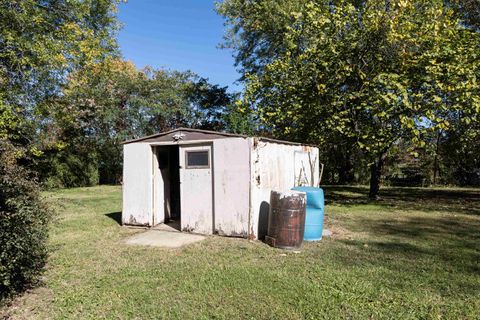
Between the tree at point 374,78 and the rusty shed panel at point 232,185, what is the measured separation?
5585 mm

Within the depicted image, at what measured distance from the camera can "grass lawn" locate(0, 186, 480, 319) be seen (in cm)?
366

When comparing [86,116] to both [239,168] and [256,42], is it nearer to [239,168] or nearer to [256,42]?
[256,42]

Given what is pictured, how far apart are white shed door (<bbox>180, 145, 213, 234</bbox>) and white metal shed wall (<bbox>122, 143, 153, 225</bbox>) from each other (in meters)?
0.99

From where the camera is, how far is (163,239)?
22.6 feet

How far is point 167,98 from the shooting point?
71.1ft

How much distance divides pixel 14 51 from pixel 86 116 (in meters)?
8.25

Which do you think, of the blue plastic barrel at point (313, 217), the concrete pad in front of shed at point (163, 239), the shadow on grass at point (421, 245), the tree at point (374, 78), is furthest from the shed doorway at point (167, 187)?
the tree at point (374, 78)

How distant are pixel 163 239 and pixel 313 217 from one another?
10.2ft

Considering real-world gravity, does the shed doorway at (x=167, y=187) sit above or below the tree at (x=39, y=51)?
below

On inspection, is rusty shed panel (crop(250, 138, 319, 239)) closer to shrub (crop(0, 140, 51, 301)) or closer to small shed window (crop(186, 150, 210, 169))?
small shed window (crop(186, 150, 210, 169))

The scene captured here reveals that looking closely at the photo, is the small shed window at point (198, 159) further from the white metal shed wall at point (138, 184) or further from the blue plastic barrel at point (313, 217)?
the blue plastic barrel at point (313, 217)

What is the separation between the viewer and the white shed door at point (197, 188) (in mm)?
7223

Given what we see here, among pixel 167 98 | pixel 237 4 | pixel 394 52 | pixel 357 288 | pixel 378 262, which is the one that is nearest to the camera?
pixel 357 288

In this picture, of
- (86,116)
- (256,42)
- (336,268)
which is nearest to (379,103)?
(336,268)
